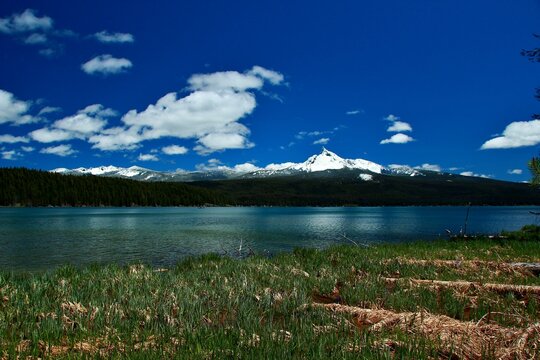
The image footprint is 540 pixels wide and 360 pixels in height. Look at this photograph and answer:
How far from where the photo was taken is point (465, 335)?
231 inches

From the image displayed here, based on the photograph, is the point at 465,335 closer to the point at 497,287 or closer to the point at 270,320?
the point at 270,320

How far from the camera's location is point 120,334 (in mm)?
6289

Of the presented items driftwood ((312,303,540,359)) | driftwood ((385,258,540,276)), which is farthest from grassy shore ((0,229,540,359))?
driftwood ((385,258,540,276))

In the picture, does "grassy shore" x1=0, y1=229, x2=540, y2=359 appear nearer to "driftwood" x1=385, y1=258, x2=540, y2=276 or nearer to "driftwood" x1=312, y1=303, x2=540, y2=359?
"driftwood" x1=312, y1=303, x2=540, y2=359

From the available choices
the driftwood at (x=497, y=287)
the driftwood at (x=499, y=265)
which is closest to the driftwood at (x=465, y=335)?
the driftwood at (x=497, y=287)

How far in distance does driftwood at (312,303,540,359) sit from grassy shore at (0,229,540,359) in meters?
0.02

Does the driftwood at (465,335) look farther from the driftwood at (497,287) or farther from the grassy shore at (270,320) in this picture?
the driftwood at (497,287)

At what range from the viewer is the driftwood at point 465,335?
5.14 m

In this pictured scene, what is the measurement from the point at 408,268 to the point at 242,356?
11397 millimetres

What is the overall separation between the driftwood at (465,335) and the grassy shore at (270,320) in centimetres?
2

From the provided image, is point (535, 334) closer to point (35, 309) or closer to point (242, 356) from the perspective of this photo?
point (242, 356)

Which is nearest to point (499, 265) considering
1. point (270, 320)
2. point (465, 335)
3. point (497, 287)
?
point (497, 287)

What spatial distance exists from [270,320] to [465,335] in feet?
10.00

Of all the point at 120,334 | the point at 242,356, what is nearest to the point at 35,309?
the point at 120,334
